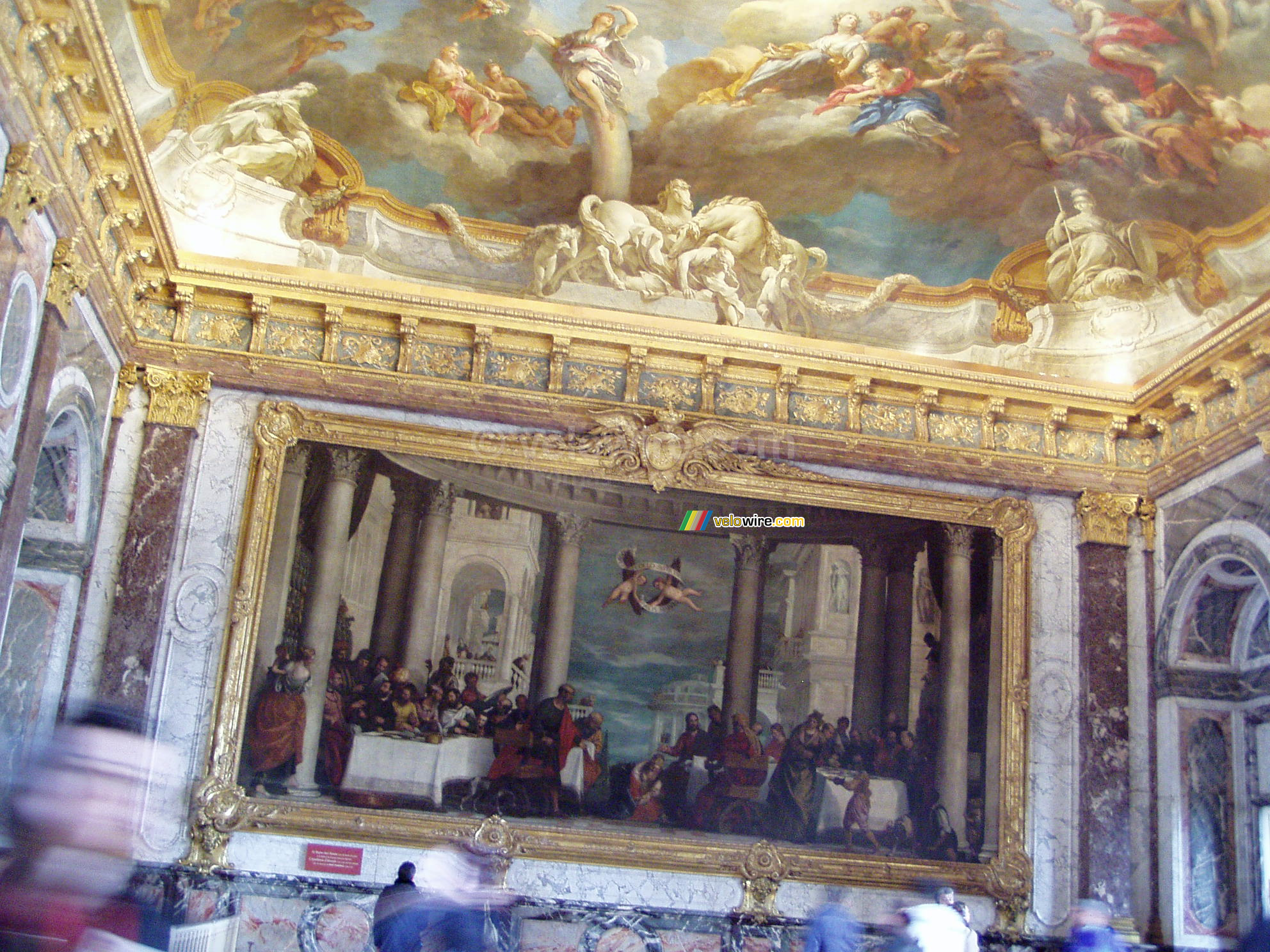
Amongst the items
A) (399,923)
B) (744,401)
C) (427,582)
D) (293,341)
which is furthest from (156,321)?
(399,923)

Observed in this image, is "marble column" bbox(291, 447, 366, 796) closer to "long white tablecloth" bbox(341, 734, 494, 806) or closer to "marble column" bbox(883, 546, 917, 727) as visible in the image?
"long white tablecloth" bbox(341, 734, 494, 806)

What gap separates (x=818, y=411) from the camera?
1371 centimetres

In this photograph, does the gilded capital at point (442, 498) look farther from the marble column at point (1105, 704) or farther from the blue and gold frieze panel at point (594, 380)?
the marble column at point (1105, 704)

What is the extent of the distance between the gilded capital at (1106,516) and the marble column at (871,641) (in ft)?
7.59

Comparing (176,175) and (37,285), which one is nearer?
(37,285)

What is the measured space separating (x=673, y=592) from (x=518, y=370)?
2928 mm

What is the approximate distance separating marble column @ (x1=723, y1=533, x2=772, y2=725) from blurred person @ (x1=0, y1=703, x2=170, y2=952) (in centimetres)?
999

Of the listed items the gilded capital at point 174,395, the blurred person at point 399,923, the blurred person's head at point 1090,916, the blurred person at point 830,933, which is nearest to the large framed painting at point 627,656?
the gilded capital at point 174,395

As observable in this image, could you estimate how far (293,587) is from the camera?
12289mm

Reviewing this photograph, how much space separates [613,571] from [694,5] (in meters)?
5.81

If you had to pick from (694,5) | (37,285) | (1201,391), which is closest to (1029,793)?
(1201,391)

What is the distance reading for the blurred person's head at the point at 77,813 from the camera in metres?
2.78

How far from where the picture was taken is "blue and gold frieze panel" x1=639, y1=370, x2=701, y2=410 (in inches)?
531

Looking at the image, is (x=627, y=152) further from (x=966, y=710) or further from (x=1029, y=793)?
(x=1029, y=793)
